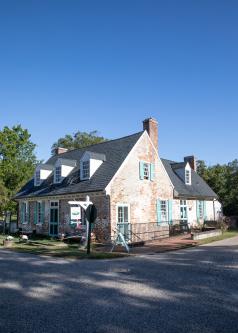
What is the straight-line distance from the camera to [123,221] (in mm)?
20625

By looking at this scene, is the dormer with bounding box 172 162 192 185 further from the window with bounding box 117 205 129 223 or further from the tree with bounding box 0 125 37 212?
the tree with bounding box 0 125 37 212

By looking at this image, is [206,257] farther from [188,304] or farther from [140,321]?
[140,321]

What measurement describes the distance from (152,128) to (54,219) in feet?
35.0

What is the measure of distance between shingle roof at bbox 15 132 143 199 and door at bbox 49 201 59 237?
36.7 inches

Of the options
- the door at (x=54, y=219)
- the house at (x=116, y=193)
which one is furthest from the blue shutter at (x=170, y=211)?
the door at (x=54, y=219)

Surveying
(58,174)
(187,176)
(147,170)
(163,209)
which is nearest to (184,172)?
(187,176)

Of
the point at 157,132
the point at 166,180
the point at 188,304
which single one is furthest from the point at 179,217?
the point at 188,304

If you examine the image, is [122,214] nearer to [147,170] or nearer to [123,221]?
[123,221]

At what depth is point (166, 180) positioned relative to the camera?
82.4 feet

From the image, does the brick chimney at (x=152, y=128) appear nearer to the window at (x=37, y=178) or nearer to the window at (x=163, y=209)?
the window at (x=163, y=209)

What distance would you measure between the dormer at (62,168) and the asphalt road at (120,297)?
41.7ft

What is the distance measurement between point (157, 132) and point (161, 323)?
817 inches

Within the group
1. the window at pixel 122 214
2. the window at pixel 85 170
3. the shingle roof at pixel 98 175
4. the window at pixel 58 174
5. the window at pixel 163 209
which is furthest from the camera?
the window at pixel 58 174

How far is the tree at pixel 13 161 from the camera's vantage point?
3609 cm
